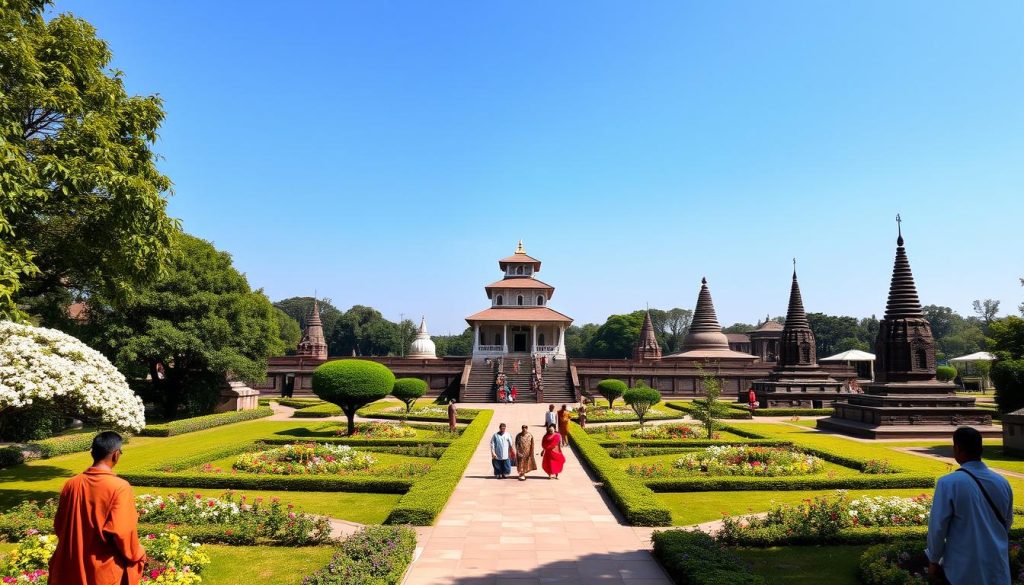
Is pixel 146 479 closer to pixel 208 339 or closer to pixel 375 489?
pixel 375 489

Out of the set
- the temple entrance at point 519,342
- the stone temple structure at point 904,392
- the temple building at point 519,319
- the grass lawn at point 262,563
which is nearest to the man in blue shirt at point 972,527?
the grass lawn at point 262,563

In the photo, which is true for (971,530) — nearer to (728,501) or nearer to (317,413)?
(728,501)

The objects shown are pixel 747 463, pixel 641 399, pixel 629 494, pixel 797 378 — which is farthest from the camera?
pixel 797 378

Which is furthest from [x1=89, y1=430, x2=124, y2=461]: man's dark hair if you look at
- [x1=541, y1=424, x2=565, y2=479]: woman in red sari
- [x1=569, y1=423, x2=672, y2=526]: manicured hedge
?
[x1=541, y1=424, x2=565, y2=479]: woman in red sari

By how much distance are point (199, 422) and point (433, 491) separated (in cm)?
1887

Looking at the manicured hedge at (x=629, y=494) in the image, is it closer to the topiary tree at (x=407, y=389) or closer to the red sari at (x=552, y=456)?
the red sari at (x=552, y=456)

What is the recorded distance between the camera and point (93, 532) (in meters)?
4.98

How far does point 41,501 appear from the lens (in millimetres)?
12148

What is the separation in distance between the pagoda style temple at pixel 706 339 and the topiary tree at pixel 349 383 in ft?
128

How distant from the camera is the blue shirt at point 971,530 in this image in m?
4.64

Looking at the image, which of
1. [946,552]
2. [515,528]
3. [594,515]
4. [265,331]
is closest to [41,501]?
[515,528]

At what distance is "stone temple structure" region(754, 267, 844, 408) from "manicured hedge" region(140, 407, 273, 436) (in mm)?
28414

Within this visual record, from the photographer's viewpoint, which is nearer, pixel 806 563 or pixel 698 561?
pixel 698 561

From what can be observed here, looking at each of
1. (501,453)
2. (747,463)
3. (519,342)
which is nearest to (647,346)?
(519,342)
